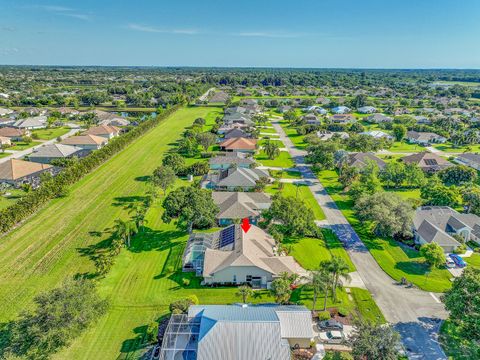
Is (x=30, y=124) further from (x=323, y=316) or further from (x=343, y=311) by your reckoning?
(x=343, y=311)

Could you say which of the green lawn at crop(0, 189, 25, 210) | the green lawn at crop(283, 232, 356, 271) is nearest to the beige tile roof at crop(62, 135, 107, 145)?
the green lawn at crop(0, 189, 25, 210)

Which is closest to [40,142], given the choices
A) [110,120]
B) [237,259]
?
[110,120]

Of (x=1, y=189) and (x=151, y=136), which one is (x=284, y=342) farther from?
(x=151, y=136)

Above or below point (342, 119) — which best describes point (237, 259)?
below

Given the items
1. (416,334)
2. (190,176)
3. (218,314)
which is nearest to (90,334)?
(218,314)

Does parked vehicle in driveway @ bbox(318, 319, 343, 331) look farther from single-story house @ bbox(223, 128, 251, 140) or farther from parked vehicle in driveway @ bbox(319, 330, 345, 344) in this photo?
single-story house @ bbox(223, 128, 251, 140)

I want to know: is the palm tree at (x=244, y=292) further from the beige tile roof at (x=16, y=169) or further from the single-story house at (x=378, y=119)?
the single-story house at (x=378, y=119)
